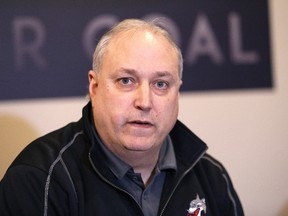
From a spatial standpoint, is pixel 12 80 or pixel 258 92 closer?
pixel 12 80

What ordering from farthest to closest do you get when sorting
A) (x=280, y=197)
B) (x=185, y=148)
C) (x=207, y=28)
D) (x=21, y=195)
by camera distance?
1. (x=280, y=197)
2. (x=207, y=28)
3. (x=185, y=148)
4. (x=21, y=195)

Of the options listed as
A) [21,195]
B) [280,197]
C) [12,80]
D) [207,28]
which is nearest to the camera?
[21,195]

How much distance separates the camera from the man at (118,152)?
125 cm

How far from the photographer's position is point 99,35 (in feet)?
6.05

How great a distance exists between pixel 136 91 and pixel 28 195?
398 millimetres

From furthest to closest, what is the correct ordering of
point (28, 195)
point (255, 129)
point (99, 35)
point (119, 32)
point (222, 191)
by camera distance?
point (255, 129) < point (99, 35) < point (222, 191) < point (119, 32) < point (28, 195)

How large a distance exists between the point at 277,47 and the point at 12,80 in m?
1.12

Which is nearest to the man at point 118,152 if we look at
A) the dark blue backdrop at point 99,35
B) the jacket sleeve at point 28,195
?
the jacket sleeve at point 28,195

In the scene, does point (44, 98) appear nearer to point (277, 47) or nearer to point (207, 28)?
point (207, 28)

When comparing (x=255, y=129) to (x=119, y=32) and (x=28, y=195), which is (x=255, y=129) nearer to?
(x=119, y=32)

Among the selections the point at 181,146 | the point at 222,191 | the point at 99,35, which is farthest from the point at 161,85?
the point at 99,35

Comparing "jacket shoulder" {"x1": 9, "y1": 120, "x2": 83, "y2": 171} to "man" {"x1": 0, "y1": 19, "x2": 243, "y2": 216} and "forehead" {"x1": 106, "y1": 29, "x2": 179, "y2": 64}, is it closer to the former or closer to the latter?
"man" {"x1": 0, "y1": 19, "x2": 243, "y2": 216}

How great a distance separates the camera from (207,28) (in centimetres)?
192

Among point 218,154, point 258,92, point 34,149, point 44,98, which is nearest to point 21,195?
point 34,149
